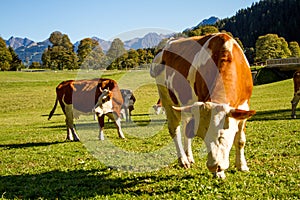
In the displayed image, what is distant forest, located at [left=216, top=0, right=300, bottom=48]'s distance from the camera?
16288cm

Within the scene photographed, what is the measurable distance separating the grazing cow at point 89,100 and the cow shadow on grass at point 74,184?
20.1 ft

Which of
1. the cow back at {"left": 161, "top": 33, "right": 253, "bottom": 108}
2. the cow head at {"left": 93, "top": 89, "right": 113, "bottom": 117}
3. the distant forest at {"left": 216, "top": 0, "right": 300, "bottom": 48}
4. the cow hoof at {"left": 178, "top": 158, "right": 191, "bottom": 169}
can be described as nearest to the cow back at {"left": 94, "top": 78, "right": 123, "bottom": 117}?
the cow head at {"left": 93, "top": 89, "right": 113, "bottom": 117}

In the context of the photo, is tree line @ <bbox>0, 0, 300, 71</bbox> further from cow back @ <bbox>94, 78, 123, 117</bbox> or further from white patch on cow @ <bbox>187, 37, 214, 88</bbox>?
white patch on cow @ <bbox>187, 37, 214, 88</bbox>

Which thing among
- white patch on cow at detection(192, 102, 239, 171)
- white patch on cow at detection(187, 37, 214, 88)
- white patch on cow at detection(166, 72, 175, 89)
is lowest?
white patch on cow at detection(192, 102, 239, 171)

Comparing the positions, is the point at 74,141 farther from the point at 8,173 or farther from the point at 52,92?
the point at 52,92

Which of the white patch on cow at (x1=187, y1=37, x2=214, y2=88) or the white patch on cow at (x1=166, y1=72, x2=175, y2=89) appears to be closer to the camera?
the white patch on cow at (x1=187, y1=37, x2=214, y2=88)

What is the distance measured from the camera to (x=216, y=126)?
549cm

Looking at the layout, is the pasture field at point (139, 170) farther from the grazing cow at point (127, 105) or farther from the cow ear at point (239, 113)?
the grazing cow at point (127, 105)

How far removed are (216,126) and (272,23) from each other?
604 ft

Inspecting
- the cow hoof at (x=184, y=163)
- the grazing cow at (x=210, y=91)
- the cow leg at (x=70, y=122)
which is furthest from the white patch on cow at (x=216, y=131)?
the cow leg at (x=70, y=122)

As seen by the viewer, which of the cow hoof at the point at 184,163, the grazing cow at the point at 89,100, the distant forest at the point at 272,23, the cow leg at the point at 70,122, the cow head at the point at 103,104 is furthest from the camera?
the distant forest at the point at 272,23

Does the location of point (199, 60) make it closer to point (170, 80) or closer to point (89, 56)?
point (170, 80)

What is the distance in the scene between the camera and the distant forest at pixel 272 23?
163 metres

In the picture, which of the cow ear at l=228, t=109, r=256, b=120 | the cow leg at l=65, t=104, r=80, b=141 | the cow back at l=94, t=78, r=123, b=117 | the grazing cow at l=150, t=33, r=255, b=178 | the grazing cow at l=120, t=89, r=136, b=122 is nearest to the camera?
the cow ear at l=228, t=109, r=256, b=120
